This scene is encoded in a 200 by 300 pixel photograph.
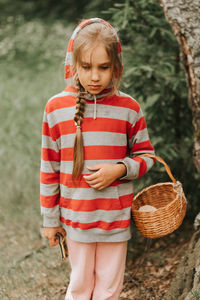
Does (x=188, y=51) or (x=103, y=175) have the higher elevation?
(x=188, y=51)

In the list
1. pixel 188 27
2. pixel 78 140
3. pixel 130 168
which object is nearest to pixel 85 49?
pixel 78 140

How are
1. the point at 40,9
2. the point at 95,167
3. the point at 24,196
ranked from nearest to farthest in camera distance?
the point at 95,167 < the point at 24,196 < the point at 40,9

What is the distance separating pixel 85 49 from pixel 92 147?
0.59 meters

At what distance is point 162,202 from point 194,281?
23.4 inches

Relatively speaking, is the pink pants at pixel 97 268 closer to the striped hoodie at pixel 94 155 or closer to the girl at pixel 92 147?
the girl at pixel 92 147

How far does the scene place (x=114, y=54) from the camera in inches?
81.7

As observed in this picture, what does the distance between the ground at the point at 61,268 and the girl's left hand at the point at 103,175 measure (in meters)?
0.96

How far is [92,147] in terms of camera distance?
216cm

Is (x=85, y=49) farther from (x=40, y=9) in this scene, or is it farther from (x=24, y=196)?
(x=40, y=9)

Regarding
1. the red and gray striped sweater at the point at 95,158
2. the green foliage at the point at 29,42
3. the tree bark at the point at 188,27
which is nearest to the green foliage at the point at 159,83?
the tree bark at the point at 188,27

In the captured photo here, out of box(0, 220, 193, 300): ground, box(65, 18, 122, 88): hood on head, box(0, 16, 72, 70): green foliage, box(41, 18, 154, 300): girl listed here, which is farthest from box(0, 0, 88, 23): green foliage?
box(41, 18, 154, 300): girl

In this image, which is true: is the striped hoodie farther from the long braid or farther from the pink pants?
the pink pants

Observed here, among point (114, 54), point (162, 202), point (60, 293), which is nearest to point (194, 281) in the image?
point (162, 202)

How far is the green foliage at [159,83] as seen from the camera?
329 centimetres
